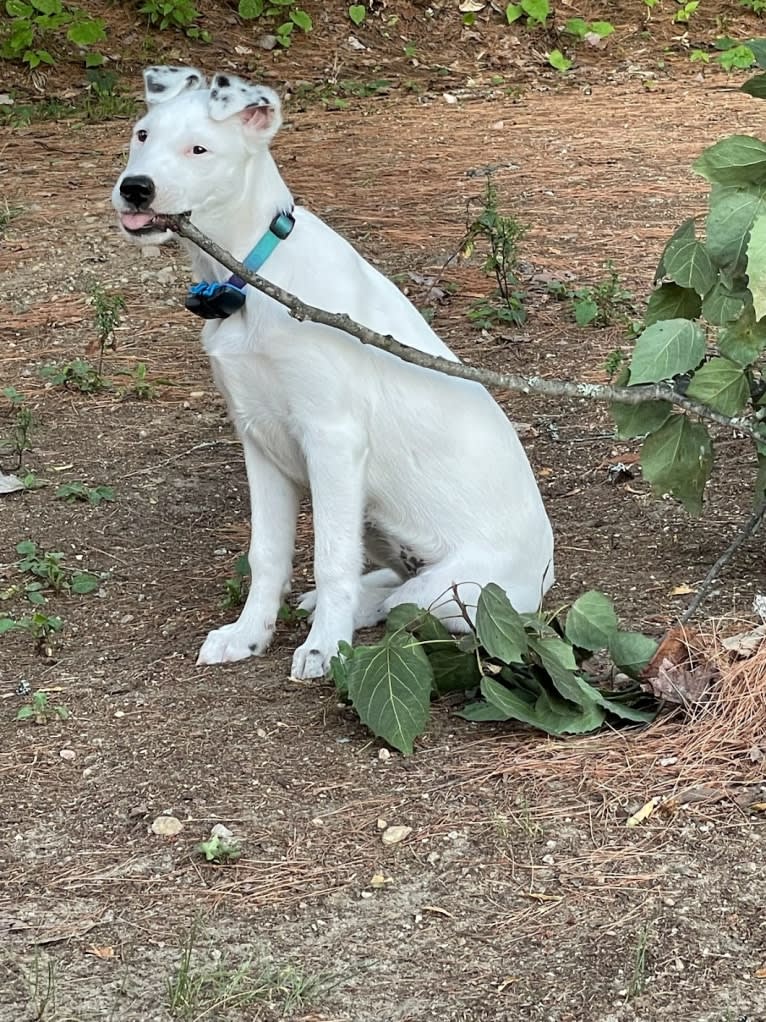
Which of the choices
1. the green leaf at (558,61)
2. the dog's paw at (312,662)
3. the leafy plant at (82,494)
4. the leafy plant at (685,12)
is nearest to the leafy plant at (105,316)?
the leafy plant at (82,494)

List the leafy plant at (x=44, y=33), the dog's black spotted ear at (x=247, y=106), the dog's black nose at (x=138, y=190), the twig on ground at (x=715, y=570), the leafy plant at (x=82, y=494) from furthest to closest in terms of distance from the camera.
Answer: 1. the leafy plant at (x=44, y=33)
2. the leafy plant at (x=82, y=494)
3. the twig on ground at (x=715, y=570)
4. the dog's black spotted ear at (x=247, y=106)
5. the dog's black nose at (x=138, y=190)

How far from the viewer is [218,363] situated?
146 inches

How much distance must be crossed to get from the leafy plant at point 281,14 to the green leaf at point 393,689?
27.0 ft

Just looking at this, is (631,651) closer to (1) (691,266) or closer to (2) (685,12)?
(1) (691,266)

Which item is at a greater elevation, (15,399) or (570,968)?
(570,968)

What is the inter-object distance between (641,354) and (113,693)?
1518 mm

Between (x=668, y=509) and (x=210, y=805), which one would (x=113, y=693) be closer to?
(x=210, y=805)

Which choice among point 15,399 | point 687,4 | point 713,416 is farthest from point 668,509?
point 687,4

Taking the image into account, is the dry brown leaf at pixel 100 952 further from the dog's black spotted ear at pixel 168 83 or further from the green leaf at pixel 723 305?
the dog's black spotted ear at pixel 168 83

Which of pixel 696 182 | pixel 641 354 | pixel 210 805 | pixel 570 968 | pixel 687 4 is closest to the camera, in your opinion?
pixel 570 968

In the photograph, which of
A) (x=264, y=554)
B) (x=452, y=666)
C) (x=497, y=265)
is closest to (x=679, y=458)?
(x=452, y=666)

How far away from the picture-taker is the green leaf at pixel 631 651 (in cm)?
330

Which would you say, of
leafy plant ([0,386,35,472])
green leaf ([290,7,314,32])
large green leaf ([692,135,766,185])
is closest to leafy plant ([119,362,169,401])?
leafy plant ([0,386,35,472])

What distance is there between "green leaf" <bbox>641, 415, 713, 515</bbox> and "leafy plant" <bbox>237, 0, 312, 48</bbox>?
7.78 meters
